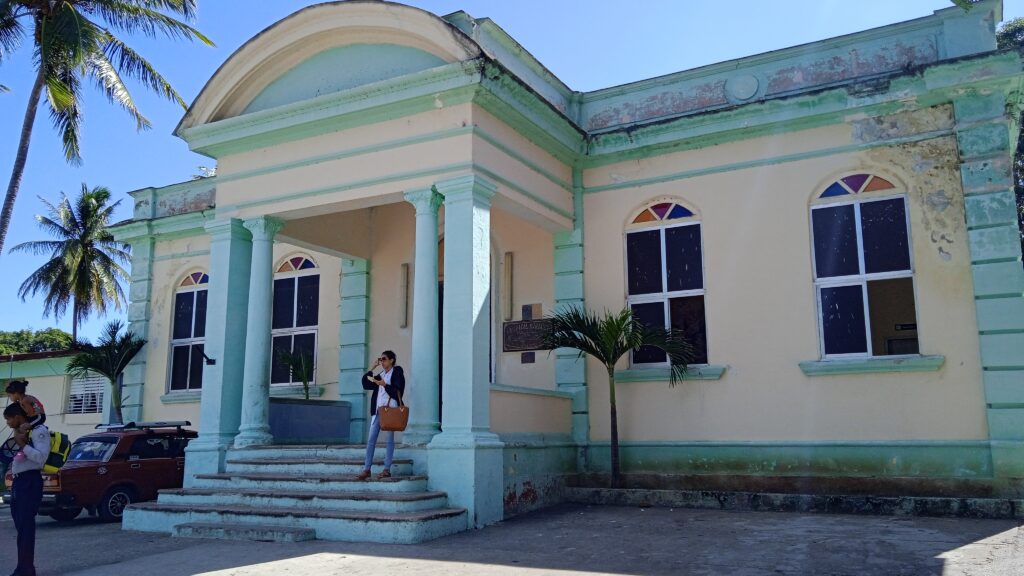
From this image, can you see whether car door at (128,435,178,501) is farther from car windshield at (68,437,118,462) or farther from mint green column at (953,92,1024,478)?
mint green column at (953,92,1024,478)

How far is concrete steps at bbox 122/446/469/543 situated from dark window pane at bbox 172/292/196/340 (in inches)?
208

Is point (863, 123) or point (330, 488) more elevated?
point (863, 123)

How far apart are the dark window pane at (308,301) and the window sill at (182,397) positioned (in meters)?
2.38

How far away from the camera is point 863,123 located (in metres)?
10.3

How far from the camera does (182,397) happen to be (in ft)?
47.7

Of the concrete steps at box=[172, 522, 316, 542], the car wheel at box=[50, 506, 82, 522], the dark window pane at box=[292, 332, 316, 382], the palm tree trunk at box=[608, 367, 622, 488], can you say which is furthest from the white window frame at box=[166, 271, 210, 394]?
the palm tree trunk at box=[608, 367, 622, 488]

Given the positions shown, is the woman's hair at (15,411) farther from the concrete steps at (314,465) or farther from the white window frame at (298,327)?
the white window frame at (298,327)

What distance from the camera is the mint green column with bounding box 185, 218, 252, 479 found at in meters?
10.6

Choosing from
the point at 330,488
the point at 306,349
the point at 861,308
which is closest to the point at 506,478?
the point at 330,488

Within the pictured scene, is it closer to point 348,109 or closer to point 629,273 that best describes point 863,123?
point 629,273

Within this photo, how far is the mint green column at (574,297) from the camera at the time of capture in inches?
444

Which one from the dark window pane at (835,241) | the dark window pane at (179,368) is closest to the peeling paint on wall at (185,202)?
the dark window pane at (179,368)

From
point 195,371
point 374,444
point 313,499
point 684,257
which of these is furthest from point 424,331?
point 195,371

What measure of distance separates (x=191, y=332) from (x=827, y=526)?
1154cm
